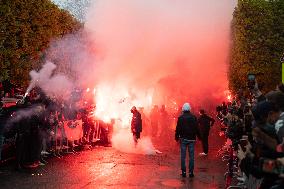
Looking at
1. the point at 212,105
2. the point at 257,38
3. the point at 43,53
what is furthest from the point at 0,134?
the point at 212,105

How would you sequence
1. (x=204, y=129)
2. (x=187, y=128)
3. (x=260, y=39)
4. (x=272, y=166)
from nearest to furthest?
(x=272, y=166) < (x=187, y=128) < (x=204, y=129) < (x=260, y=39)

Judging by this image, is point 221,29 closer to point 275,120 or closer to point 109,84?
point 109,84

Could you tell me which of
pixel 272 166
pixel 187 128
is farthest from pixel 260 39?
pixel 272 166

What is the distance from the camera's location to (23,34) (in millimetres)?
24047

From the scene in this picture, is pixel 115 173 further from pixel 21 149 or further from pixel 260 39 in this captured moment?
pixel 260 39

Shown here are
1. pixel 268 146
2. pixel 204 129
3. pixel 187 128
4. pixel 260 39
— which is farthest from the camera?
pixel 260 39

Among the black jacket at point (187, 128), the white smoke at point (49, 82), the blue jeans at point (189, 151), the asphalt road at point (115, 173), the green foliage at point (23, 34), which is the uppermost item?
the green foliage at point (23, 34)

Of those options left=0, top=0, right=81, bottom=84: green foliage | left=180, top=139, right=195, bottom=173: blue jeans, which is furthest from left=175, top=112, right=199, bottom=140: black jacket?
left=0, top=0, right=81, bottom=84: green foliage

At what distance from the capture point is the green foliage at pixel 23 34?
22905 millimetres

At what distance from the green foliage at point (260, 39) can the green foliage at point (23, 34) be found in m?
13.0

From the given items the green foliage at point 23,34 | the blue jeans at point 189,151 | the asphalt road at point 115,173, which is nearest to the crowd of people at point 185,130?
the blue jeans at point 189,151

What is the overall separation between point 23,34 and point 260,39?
1610 cm

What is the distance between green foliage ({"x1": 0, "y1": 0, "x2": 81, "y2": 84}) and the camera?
22905mm

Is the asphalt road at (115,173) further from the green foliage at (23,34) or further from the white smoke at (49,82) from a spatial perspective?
the green foliage at (23,34)
